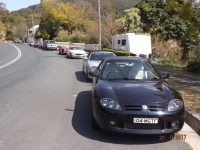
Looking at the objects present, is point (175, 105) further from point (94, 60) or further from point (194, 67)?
point (194, 67)

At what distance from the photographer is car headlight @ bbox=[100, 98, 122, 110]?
6707 mm

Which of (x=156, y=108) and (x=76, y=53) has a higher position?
(x=156, y=108)

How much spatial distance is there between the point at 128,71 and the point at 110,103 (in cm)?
195

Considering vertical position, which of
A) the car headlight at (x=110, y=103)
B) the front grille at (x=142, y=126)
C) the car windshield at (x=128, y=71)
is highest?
the car windshield at (x=128, y=71)

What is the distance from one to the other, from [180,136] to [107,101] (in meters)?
1.52

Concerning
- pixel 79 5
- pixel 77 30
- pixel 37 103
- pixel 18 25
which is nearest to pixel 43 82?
pixel 37 103

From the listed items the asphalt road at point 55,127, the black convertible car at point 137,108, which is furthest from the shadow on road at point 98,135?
the black convertible car at point 137,108

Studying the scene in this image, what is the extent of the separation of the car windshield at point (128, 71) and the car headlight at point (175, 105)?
4.97 ft

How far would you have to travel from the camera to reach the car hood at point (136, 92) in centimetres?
680

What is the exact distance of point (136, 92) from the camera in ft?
23.5

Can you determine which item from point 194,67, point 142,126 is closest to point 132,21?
point 194,67

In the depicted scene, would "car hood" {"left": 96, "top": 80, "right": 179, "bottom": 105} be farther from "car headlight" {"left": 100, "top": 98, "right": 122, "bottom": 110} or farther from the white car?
the white car

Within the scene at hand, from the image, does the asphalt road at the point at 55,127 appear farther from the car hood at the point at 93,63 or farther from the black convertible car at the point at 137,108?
the car hood at the point at 93,63

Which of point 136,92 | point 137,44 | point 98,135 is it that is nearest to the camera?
point 98,135
